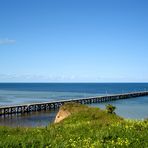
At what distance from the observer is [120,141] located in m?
12.6

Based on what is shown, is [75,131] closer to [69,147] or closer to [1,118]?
[69,147]

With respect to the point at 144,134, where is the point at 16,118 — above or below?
below

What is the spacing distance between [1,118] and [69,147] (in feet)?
173

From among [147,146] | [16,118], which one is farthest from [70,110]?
[16,118]

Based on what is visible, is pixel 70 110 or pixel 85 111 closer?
pixel 85 111

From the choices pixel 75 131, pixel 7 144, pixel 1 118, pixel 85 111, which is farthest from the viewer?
pixel 1 118

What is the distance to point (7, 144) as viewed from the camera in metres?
11.9

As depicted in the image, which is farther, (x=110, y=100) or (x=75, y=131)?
(x=110, y=100)

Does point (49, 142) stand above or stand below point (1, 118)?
above

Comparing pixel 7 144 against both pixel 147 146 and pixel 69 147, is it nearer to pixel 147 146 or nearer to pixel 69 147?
pixel 69 147

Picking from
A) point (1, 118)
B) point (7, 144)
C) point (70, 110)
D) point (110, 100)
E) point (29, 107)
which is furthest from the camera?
point (110, 100)

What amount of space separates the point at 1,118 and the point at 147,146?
5373cm

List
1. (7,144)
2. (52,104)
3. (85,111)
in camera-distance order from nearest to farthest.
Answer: (7,144) < (85,111) < (52,104)

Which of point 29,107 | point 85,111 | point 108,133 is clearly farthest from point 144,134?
point 29,107
